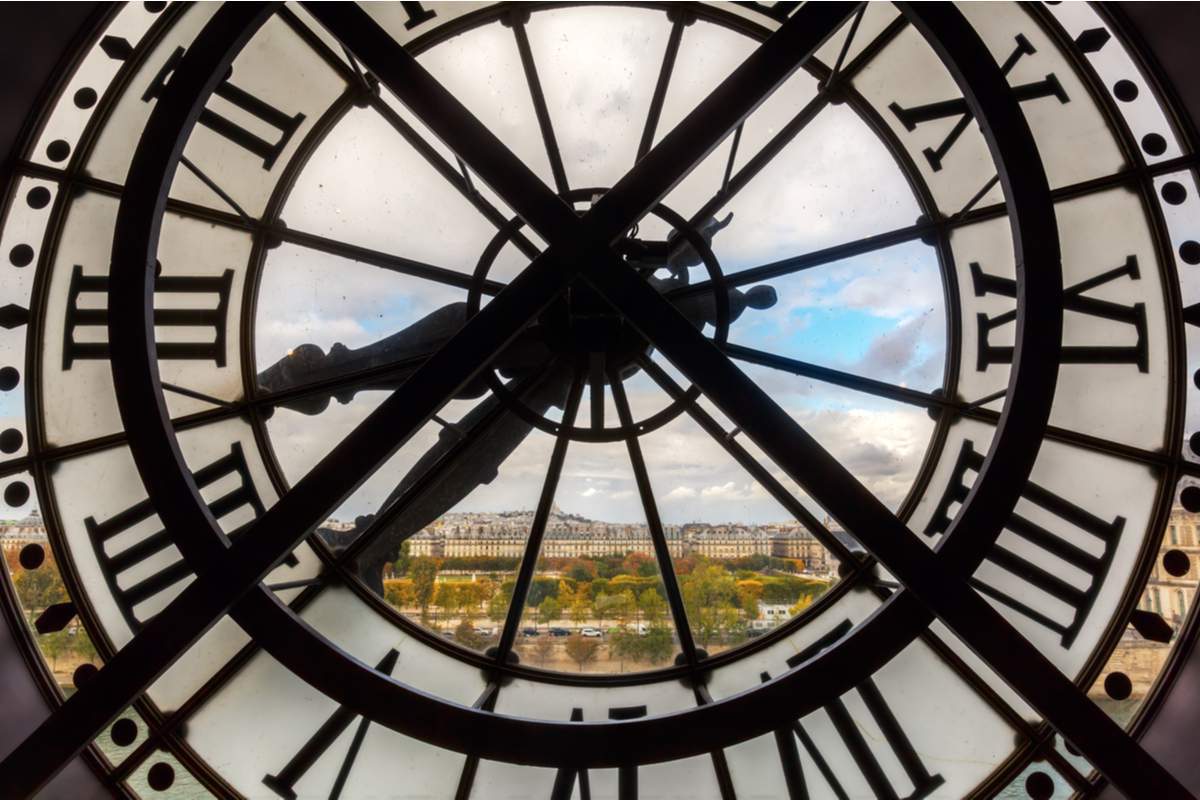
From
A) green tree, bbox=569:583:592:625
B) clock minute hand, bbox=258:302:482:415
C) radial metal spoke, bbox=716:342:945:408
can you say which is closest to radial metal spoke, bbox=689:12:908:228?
radial metal spoke, bbox=716:342:945:408

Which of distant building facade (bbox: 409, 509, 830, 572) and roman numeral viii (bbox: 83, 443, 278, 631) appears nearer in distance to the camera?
roman numeral viii (bbox: 83, 443, 278, 631)

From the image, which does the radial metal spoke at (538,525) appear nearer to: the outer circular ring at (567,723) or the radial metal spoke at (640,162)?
the outer circular ring at (567,723)

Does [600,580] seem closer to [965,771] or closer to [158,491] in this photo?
[965,771]

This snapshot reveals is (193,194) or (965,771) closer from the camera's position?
(965,771)

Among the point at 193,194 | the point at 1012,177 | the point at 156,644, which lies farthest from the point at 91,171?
the point at 1012,177

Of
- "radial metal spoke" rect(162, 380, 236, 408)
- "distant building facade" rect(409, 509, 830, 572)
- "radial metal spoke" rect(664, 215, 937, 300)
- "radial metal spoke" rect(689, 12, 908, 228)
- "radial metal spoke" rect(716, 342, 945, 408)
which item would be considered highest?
"radial metal spoke" rect(689, 12, 908, 228)

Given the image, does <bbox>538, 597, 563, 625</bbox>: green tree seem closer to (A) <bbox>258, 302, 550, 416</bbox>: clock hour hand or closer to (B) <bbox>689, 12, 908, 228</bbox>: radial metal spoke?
(A) <bbox>258, 302, 550, 416</bbox>: clock hour hand
